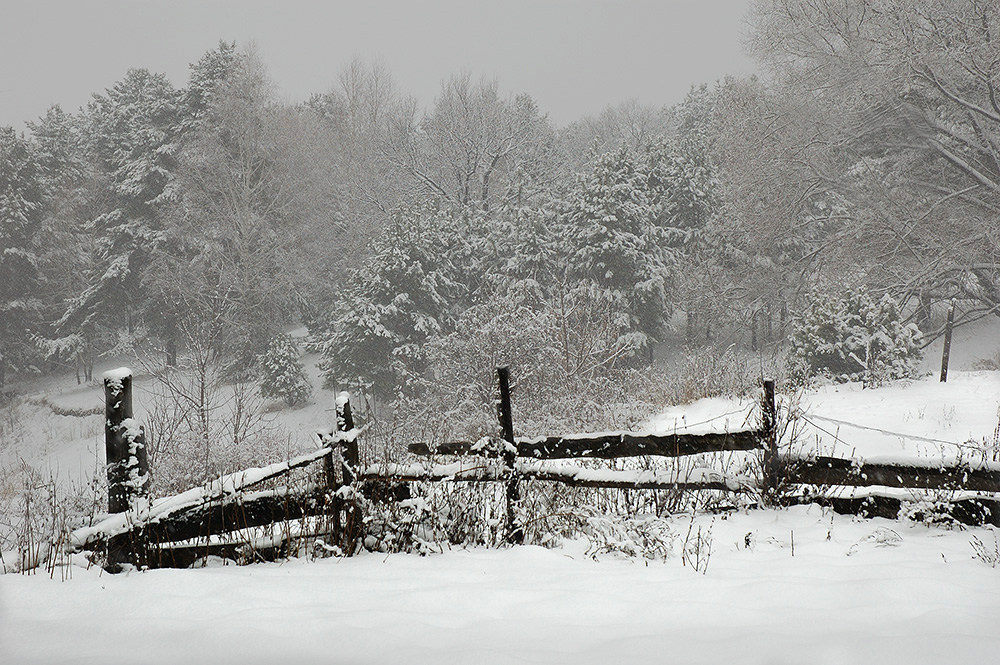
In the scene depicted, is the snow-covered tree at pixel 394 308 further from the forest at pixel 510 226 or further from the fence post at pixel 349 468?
the fence post at pixel 349 468

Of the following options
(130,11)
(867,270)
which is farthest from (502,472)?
(130,11)

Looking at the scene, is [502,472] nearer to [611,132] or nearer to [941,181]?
[941,181]

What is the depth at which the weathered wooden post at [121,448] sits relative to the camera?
3766mm

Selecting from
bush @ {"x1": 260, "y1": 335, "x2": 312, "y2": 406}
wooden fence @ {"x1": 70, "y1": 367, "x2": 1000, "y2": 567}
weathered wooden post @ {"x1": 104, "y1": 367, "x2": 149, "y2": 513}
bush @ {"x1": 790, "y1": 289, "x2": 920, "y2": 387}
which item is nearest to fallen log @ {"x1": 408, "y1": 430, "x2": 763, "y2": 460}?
wooden fence @ {"x1": 70, "y1": 367, "x2": 1000, "y2": 567}

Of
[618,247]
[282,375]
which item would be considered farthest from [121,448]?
[618,247]

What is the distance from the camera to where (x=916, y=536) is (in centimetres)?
439

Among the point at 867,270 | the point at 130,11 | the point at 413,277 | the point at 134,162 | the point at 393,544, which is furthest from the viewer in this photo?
the point at 130,11

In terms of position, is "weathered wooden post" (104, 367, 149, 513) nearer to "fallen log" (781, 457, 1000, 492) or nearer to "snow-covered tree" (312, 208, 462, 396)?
"fallen log" (781, 457, 1000, 492)

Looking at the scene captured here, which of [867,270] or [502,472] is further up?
[867,270]

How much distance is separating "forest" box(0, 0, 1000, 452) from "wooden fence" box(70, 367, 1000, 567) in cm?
880

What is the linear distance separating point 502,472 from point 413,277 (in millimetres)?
21284

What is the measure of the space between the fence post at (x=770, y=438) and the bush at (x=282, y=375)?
22.5 m

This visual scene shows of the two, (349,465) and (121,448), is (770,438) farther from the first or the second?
(121,448)

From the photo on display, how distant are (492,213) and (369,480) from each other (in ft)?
98.3
